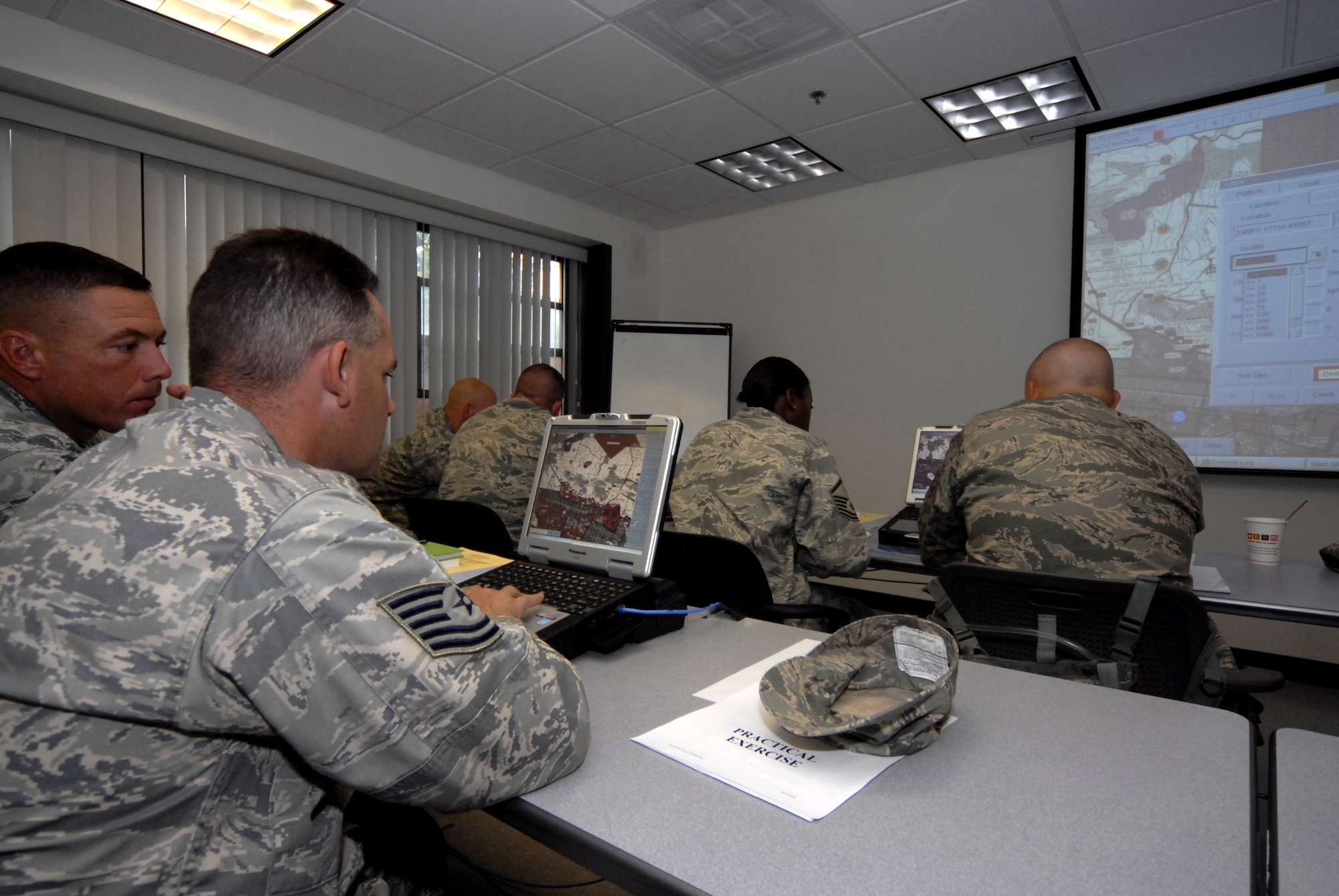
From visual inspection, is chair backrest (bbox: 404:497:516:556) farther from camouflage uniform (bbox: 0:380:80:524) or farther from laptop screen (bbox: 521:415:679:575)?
camouflage uniform (bbox: 0:380:80:524)

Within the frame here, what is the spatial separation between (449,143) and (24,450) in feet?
10.4

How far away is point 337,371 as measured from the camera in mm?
838

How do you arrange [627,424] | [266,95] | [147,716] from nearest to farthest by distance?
[147,716] < [627,424] < [266,95]


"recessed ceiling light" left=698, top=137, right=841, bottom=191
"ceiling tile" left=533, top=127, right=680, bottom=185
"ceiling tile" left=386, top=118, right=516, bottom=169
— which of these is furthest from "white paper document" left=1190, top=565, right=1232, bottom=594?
"ceiling tile" left=386, top=118, right=516, bottom=169

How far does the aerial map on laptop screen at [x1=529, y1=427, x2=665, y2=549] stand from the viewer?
1.27 metres

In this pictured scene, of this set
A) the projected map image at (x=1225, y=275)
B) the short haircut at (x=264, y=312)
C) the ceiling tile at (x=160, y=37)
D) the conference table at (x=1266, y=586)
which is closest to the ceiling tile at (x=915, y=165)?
the projected map image at (x=1225, y=275)

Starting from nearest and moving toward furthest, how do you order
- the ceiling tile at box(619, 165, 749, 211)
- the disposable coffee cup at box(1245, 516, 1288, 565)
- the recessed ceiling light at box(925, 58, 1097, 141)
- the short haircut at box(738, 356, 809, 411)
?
the disposable coffee cup at box(1245, 516, 1288, 565) → the short haircut at box(738, 356, 809, 411) → the recessed ceiling light at box(925, 58, 1097, 141) → the ceiling tile at box(619, 165, 749, 211)

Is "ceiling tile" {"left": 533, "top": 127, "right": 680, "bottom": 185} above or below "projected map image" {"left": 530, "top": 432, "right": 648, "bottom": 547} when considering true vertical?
above

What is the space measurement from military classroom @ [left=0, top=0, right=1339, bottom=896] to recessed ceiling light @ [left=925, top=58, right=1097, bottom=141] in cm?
2

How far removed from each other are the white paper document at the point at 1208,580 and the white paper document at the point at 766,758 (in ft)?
4.41

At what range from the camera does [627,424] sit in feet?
4.42

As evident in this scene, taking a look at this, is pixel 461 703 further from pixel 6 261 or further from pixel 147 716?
pixel 6 261

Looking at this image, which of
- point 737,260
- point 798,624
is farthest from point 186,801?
point 737,260

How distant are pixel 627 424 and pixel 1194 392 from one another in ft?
10.6
